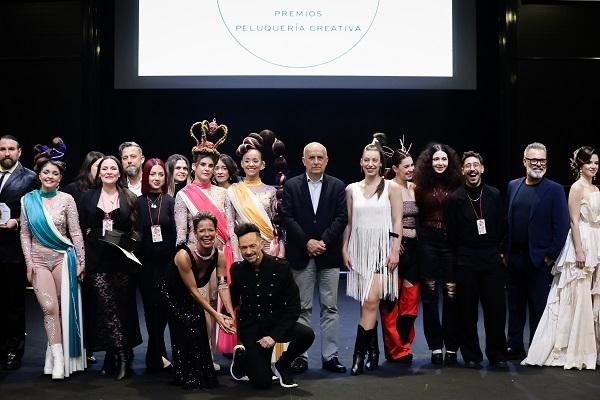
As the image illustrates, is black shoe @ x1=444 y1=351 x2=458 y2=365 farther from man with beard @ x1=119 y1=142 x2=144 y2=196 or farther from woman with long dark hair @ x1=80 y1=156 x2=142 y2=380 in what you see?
man with beard @ x1=119 y1=142 x2=144 y2=196

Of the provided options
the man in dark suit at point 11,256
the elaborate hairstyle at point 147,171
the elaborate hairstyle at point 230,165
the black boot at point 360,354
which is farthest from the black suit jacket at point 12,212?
the black boot at point 360,354

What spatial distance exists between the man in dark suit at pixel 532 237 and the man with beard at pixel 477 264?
8.8 inches

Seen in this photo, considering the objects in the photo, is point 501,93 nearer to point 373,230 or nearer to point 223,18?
point 223,18

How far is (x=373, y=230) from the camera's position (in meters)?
4.18

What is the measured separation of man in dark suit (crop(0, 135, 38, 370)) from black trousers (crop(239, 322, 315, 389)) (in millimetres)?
1375

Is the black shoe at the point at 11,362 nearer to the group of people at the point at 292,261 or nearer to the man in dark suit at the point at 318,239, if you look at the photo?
the group of people at the point at 292,261

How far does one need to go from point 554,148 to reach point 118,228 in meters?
4.80

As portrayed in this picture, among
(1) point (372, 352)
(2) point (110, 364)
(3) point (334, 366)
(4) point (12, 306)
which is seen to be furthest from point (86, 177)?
(1) point (372, 352)

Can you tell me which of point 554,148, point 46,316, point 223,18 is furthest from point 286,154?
point 46,316

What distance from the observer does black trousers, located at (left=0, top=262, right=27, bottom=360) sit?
425 cm

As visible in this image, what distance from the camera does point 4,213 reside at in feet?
13.8

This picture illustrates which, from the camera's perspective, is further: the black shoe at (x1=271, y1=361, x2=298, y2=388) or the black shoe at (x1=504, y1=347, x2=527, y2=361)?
the black shoe at (x1=504, y1=347, x2=527, y2=361)

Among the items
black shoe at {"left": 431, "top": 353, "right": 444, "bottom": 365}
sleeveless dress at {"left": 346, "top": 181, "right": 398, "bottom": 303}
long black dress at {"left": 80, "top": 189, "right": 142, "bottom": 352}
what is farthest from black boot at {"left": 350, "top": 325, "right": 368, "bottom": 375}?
long black dress at {"left": 80, "top": 189, "right": 142, "bottom": 352}

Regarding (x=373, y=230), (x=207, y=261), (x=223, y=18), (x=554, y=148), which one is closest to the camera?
(x=207, y=261)
